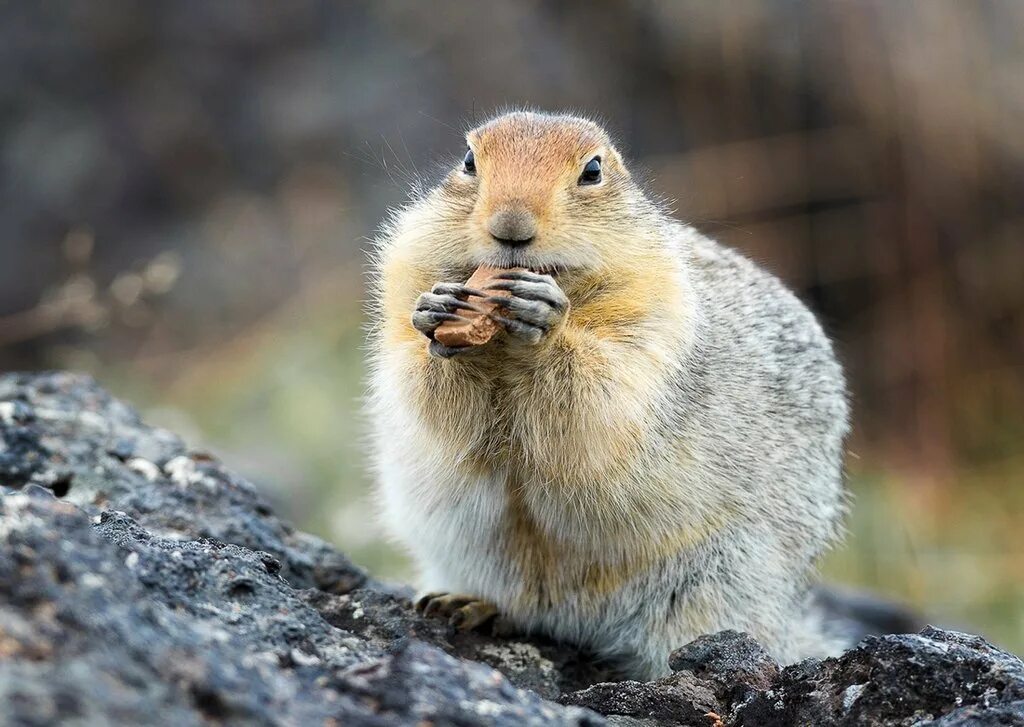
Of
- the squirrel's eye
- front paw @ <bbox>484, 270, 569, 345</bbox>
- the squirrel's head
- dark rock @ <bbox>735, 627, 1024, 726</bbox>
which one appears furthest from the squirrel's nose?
dark rock @ <bbox>735, 627, 1024, 726</bbox>

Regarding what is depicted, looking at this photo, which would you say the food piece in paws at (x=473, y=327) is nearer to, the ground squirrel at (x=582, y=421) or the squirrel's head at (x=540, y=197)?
the ground squirrel at (x=582, y=421)

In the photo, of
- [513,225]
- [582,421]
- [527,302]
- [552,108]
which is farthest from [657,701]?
[552,108]

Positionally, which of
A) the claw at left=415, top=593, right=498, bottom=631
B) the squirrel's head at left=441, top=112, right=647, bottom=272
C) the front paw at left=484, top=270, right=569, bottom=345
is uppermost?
the squirrel's head at left=441, top=112, right=647, bottom=272

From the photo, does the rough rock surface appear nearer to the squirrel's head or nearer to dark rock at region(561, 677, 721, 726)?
dark rock at region(561, 677, 721, 726)

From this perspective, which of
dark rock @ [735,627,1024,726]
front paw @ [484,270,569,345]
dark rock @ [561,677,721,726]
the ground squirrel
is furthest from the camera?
the ground squirrel

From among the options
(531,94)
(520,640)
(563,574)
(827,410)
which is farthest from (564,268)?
(531,94)

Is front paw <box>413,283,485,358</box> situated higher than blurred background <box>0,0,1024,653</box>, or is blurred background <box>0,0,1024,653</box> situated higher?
blurred background <box>0,0,1024,653</box>

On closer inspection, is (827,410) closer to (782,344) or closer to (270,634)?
(782,344)
